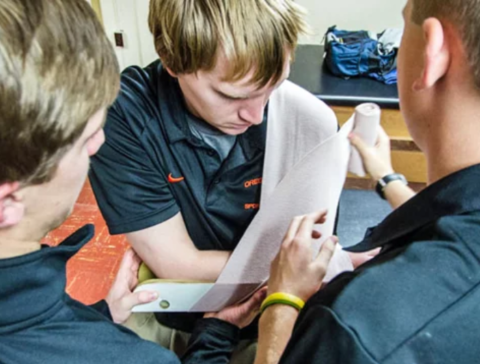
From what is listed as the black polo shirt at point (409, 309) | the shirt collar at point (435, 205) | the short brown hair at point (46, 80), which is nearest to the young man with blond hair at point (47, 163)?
the short brown hair at point (46, 80)

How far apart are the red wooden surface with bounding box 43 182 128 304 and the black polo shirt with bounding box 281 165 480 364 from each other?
1412 millimetres

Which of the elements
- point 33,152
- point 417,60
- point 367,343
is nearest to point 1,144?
point 33,152

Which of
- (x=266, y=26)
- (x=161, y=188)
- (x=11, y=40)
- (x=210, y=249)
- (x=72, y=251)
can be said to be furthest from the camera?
(x=210, y=249)

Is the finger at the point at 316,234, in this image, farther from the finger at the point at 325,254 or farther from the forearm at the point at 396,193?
the forearm at the point at 396,193

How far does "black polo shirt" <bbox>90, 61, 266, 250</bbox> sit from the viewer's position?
101 cm

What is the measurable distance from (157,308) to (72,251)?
1.51ft

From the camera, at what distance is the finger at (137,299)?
3.47 feet

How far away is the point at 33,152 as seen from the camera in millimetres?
560

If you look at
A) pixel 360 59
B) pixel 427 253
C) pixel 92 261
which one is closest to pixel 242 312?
pixel 427 253

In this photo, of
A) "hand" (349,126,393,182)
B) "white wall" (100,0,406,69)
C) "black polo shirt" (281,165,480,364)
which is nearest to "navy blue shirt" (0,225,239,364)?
"black polo shirt" (281,165,480,364)

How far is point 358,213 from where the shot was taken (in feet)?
7.79

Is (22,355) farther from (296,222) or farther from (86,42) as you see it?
(296,222)

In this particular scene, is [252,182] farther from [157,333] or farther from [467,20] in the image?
[467,20]

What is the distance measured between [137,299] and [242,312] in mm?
228
